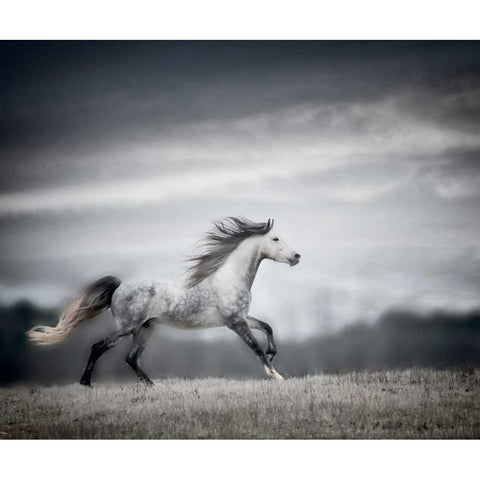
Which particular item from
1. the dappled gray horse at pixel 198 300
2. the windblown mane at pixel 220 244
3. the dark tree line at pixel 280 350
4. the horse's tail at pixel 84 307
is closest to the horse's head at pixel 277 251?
the dappled gray horse at pixel 198 300

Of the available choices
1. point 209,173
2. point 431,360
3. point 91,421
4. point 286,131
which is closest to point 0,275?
point 91,421

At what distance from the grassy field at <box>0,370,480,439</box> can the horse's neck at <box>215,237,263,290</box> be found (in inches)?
44.7

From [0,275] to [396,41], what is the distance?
5386 millimetres

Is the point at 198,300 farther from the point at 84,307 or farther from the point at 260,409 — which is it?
the point at 260,409

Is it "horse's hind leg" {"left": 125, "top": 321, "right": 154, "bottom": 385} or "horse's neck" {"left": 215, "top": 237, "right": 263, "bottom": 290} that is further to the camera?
"horse's neck" {"left": 215, "top": 237, "right": 263, "bottom": 290}

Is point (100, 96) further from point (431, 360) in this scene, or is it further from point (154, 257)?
point (431, 360)

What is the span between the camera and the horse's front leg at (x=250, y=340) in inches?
295

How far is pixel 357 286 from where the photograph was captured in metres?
7.91

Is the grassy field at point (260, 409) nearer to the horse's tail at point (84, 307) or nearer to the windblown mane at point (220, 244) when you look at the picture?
the horse's tail at point (84, 307)

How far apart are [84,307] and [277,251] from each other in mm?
2238

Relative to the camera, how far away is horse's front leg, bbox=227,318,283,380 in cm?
748

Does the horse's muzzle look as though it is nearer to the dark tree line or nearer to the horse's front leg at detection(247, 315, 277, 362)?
the horse's front leg at detection(247, 315, 277, 362)

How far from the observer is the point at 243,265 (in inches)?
303

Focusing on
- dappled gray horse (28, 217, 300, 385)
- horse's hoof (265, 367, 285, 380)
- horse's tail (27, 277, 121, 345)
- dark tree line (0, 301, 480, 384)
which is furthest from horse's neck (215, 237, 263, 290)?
horse's tail (27, 277, 121, 345)
